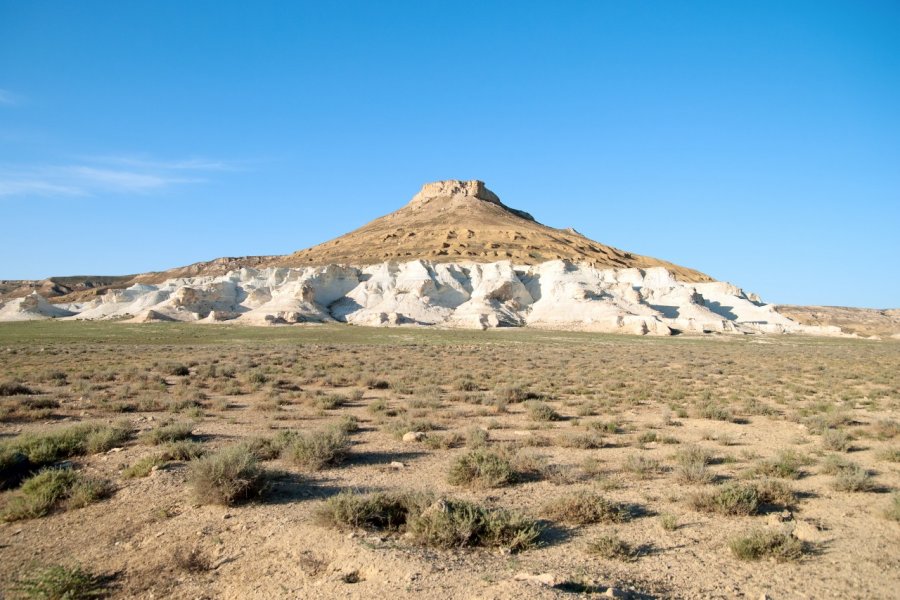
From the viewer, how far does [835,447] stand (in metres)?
10.2

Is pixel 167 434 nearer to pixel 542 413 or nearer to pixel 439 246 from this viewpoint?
pixel 542 413

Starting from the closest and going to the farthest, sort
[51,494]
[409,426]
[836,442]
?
[51,494] → [836,442] → [409,426]

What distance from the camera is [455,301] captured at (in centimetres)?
6719

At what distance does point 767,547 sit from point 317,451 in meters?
5.95

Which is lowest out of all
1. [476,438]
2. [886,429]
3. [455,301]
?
[476,438]

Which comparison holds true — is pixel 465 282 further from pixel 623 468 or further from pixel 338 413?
pixel 623 468

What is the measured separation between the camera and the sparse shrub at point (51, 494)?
6273 mm

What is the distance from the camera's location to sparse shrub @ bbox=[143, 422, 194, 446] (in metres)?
9.25

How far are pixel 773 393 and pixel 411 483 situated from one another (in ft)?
47.6

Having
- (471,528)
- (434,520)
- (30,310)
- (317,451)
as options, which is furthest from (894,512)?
(30,310)

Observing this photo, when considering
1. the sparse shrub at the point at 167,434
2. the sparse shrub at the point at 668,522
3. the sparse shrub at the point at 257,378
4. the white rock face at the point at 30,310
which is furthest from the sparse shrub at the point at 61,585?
the white rock face at the point at 30,310

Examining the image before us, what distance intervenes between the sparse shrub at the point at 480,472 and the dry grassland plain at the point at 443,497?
0.04 metres

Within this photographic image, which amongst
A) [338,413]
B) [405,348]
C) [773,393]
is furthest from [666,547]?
[405,348]

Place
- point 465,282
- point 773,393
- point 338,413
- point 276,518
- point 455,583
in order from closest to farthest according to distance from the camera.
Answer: point 455,583 < point 276,518 < point 338,413 < point 773,393 < point 465,282
